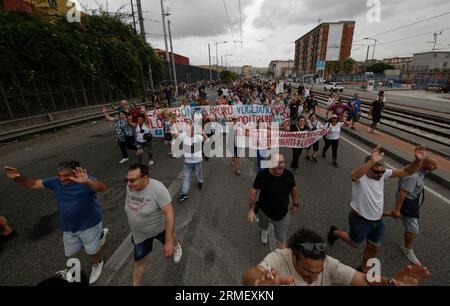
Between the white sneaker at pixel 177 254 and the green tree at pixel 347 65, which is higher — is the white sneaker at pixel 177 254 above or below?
below

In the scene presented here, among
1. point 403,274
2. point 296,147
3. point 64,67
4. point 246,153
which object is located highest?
point 64,67

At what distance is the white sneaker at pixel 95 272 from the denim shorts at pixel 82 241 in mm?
272

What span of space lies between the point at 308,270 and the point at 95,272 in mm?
2943

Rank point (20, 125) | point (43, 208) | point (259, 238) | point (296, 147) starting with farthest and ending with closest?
1. point (20, 125)
2. point (296, 147)
3. point (43, 208)
4. point (259, 238)

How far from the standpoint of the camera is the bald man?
124 inches

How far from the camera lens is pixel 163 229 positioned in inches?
116

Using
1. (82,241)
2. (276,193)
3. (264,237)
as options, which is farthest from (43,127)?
(276,193)

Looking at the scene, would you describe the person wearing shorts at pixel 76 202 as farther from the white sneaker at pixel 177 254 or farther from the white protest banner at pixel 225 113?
the white protest banner at pixel 225 113

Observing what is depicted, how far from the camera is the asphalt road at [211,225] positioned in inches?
124

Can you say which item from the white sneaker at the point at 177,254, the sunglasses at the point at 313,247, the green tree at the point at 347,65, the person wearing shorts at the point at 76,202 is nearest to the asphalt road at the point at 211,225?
the white sneaker at the point at 177,254
